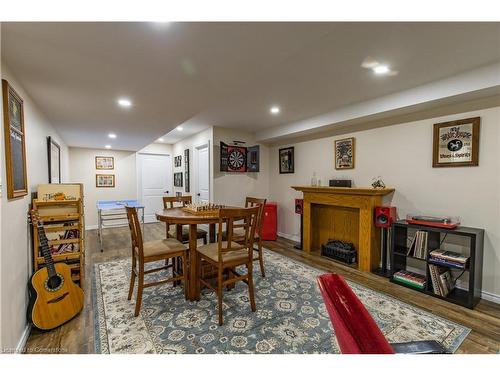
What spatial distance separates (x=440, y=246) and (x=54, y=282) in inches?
155

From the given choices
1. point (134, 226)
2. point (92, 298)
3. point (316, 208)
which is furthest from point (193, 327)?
point (316, 208)

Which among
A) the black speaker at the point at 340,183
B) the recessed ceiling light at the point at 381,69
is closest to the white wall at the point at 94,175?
the black speaker at the point at 340,183

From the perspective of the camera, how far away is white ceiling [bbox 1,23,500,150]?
1414mm

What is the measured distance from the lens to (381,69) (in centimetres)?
215

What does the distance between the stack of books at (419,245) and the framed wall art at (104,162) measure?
270 inches

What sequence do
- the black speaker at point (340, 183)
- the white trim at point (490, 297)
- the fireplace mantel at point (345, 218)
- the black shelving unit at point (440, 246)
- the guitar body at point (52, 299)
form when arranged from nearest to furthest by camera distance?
1. the guitar body at point (52, 299)
2. the black shelving unit at point (440, 246)
3. the white trim at point (490, 297)
4. the fireplace mantel at point (345, 218)
5. the black speaker at point (340, 183)

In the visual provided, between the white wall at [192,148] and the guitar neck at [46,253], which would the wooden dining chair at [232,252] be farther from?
the white wall at [192,148]

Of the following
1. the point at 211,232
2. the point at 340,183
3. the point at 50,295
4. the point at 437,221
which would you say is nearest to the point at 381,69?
the point at 437,221

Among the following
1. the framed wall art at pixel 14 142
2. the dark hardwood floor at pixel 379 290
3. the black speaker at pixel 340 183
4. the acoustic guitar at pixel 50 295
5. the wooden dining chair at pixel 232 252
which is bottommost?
the dark hardwood floor at pixel 379 290

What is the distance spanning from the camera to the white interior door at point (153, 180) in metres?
6.69

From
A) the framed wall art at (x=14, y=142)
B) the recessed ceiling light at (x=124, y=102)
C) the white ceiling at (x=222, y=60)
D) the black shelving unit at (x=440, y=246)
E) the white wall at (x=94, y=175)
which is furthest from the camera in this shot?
the white wall at (x=94, y=175)

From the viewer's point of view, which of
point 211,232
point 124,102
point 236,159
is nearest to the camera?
point 124,102

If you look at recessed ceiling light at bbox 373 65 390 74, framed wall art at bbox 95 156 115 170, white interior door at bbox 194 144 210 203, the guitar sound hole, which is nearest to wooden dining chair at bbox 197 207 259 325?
the guitar sound hole

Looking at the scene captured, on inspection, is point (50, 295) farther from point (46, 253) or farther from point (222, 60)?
point (222, 60)
